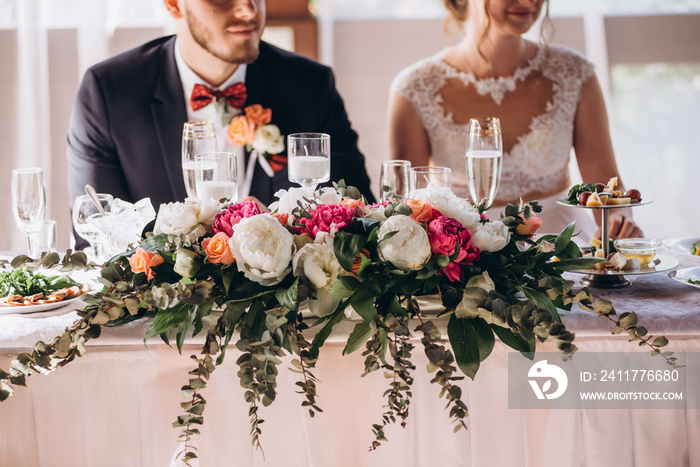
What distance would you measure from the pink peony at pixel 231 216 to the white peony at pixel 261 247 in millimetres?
58

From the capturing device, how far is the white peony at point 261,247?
42.5 inches

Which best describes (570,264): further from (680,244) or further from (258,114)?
(258,114)

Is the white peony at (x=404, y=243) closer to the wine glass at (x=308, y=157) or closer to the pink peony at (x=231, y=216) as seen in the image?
the pink peony at (x=231, y=216)

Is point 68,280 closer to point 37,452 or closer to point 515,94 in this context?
point 37,452

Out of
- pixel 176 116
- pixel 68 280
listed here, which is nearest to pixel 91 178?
pixel 176 116

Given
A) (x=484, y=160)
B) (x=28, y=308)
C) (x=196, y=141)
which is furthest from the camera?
(x=196, y=141)

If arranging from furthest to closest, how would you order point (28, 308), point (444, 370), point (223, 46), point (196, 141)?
point (223, 46), point (196, 141), point (28, 308), point (444, 370)

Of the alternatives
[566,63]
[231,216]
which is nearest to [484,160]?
[231,216]

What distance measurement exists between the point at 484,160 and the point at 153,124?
1985mm

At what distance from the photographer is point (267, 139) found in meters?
3.23

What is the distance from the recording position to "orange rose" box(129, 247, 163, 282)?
1.19 meters

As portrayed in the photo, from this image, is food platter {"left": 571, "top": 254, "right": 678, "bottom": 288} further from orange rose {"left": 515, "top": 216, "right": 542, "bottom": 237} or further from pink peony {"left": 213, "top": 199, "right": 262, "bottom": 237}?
pink peony {"left": 213, "top": 199, "right": 262, "bottom": 237}

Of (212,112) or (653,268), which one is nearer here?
(653,268)

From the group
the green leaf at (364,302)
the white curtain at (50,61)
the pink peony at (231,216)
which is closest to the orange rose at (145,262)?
the pink peony at (231,216)
